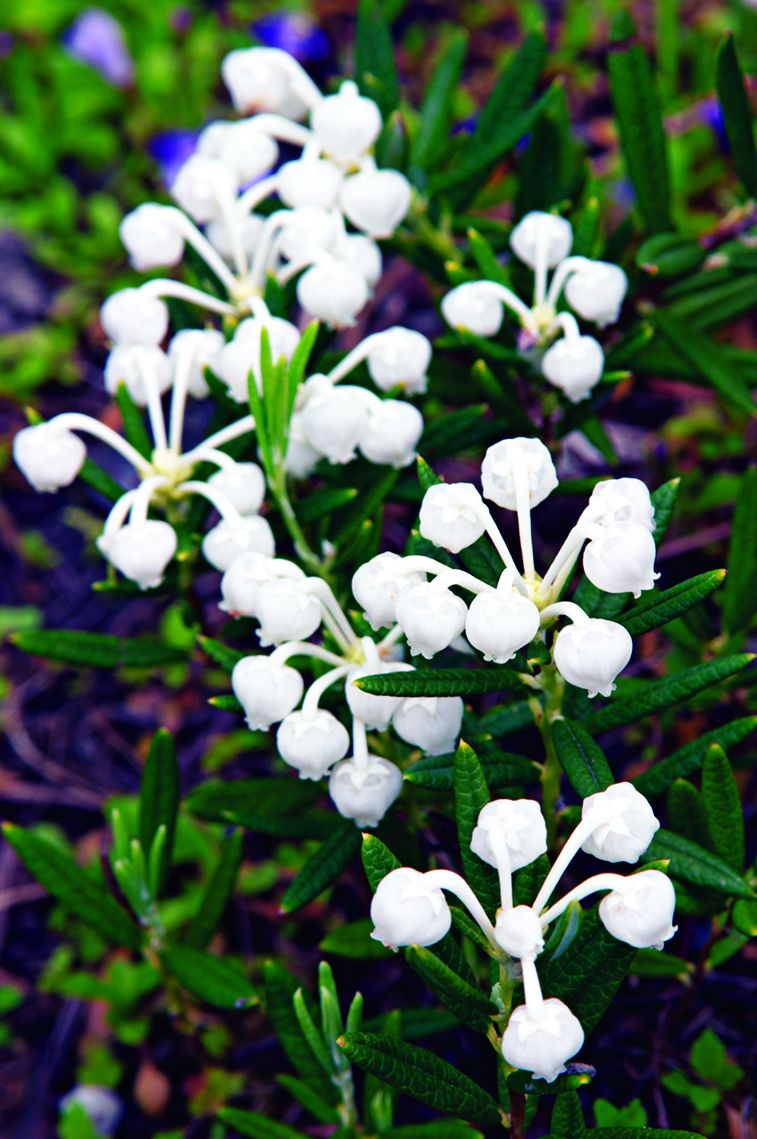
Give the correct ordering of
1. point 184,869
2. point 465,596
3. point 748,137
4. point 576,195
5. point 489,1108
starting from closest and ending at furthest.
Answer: point 489,1108 → point 465,596 → point 748,137 → point 576,195 → point 184,869

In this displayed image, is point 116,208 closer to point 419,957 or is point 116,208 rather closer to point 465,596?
point 465,596

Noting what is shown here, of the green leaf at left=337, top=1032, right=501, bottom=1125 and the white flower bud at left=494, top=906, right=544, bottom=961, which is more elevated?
the white flower bud at left=494, top=906, right=544, bottom=961

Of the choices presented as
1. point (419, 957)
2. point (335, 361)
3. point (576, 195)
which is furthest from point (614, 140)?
point (419, 957)

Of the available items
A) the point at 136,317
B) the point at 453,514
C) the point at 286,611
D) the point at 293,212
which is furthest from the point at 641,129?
the point at 286,611

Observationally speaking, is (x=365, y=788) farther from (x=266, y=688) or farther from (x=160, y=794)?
(x=160, y=794)

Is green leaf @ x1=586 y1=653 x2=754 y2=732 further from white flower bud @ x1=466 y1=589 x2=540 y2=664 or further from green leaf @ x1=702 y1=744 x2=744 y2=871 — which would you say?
white flower bud @ x1=466 y1=589 x2=540 y2=664

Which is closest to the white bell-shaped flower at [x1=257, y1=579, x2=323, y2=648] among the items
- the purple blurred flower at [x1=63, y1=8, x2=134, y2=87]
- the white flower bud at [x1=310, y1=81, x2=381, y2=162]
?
the white flower bud at [x1=310, y1=81, x2=381, y2=162]
